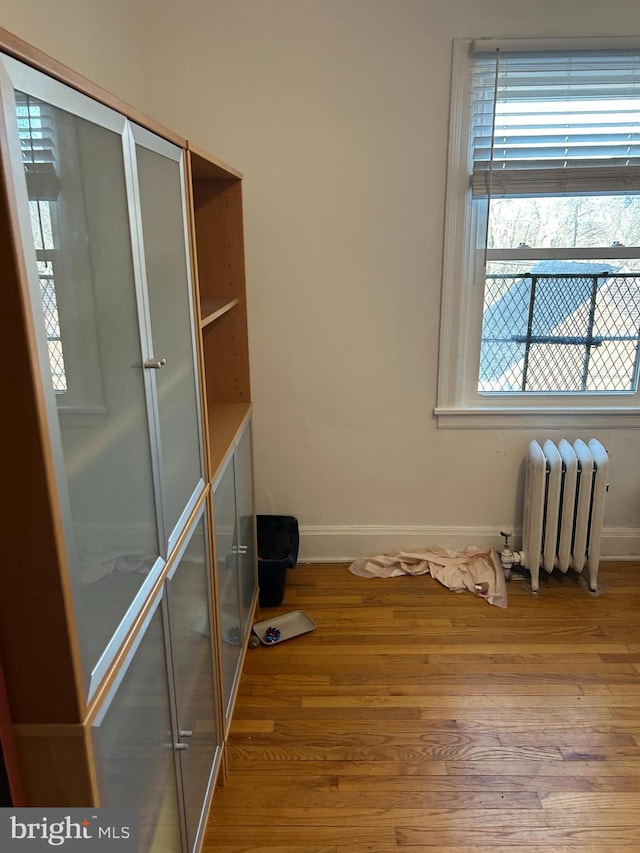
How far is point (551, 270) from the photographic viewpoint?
279cm

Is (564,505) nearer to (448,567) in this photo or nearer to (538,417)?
(538,417)

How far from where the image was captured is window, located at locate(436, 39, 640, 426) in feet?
8.37

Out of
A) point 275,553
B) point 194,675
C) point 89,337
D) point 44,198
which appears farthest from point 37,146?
point 275,553

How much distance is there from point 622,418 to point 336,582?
1.50 m

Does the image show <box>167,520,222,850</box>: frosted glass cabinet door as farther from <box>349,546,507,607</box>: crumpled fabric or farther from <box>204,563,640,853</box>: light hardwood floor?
<box>349,546,507,607</box>: crumpled fabric

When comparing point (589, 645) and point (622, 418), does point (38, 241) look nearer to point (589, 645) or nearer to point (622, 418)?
point (589, 645)

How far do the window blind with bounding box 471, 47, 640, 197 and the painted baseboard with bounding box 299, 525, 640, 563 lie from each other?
1.53m

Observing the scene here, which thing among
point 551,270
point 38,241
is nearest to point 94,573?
point 38,241

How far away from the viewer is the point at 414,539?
310cm

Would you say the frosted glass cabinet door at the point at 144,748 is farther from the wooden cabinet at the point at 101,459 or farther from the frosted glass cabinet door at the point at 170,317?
the frosted glass cabinet door at the point at 170,317

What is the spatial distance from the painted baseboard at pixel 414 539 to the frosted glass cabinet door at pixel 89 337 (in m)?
1.92

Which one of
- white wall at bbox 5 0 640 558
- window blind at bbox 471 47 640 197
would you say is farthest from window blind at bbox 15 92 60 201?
window blind at bbox 471 47 640 197

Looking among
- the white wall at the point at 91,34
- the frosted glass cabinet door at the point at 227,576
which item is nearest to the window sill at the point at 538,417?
the frosted glass cabinet door at the point at 227,576

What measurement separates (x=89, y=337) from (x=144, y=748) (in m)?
0.76
